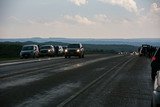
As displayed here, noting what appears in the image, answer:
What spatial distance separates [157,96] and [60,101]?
13.8 ft

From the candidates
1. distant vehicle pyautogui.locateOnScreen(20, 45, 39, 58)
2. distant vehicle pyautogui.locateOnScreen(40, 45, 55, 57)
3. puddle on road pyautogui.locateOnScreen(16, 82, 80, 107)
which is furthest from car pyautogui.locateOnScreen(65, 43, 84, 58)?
puddle on road pyautogui.locateOnScreen(16, 82, 80, 107)

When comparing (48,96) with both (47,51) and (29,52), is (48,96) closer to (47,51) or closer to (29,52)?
(29,52)

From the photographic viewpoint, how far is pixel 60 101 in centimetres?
1274

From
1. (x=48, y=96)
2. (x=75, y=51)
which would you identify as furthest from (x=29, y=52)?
(x=48, y=96)

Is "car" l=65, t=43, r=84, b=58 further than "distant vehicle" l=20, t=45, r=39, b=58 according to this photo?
Yes

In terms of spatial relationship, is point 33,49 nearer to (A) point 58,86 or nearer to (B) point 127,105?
(A) point 58,86

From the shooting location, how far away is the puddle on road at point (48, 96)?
39.7ft

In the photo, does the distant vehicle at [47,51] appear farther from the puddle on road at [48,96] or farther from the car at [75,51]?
the puddle on road at [48,96]

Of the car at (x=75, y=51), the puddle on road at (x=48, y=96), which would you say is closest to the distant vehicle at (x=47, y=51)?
the car at (x=75, y=51)

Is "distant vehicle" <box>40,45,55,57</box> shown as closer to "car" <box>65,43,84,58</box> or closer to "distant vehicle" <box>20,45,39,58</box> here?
"distant vehicle" <box>20,45,39,58</box>

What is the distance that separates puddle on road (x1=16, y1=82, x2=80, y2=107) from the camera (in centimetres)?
1211

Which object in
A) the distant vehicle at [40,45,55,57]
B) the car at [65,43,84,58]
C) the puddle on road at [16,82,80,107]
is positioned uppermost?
the puddle on road at [16,82,80,107]

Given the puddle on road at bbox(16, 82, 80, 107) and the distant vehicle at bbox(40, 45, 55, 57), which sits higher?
the puddle on road at bbox(16, 82, 80, 107)

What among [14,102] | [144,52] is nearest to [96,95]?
[14,102]
